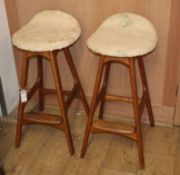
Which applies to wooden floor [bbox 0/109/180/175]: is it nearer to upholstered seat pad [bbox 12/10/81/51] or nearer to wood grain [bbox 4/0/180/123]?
wood grain [bbox 4/0/180/123]

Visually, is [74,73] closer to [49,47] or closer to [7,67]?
[49,47]

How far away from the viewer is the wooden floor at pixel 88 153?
1.82 m

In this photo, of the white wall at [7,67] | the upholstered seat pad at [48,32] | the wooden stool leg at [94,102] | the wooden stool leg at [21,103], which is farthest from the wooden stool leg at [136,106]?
the white wall at [7,67]

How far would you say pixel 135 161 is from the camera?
1.86 metres

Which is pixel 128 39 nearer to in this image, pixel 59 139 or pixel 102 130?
pixel 102 130

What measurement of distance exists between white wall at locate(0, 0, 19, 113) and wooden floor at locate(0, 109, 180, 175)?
8.1 inches

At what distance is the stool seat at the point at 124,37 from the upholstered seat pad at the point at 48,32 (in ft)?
0.42

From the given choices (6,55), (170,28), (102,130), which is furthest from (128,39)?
(6,55)

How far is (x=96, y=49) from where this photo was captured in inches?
62.9

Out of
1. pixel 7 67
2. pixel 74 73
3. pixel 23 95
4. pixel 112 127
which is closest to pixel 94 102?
pixel 112 127

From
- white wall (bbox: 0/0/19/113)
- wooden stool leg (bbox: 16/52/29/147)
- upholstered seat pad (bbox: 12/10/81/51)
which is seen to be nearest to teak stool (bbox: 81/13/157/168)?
upholstered seat pad (bbox: 12/10/81/51)

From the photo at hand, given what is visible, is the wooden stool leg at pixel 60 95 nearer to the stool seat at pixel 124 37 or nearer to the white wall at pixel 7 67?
the stool seat at pixel 124 37

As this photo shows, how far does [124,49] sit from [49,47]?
1.18 ft

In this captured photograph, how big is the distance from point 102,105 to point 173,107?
1.39 ft
